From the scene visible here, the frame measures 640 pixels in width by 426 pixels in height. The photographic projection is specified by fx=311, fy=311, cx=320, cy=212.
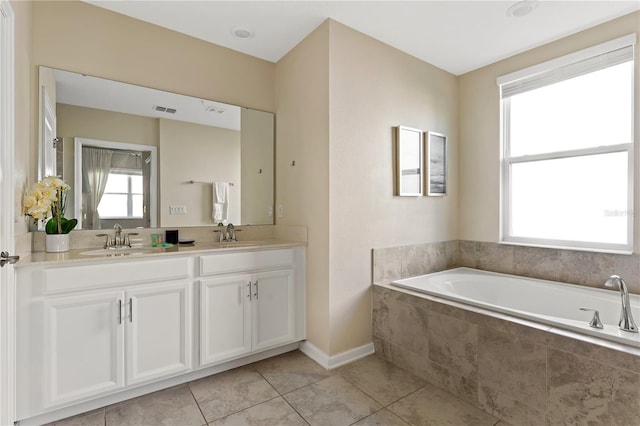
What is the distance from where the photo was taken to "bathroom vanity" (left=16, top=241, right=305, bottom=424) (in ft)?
5.11

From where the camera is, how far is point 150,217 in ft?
7.60

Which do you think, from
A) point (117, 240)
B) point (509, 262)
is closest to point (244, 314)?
point (117, 240)

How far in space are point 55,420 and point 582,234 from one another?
12.1 feet

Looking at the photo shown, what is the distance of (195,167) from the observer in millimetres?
2498

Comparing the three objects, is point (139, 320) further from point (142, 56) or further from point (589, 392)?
point (589, 392)

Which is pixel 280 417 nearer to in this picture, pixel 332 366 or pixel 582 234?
pixel 332 366

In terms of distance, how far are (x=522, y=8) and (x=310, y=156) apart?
5.80 ft

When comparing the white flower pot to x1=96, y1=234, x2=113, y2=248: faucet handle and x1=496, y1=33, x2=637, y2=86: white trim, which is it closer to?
x1=96, y1=234, x2=113, y2=248: faucet handle

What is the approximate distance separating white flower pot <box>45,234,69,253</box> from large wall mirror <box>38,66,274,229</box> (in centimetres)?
20

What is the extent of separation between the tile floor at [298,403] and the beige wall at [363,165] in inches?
12.6

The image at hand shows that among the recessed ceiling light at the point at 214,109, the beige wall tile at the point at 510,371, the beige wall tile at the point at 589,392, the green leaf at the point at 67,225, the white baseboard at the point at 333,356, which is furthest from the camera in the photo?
the recessed ceiling light at the point at 214,109

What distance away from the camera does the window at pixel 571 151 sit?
88.6 inches

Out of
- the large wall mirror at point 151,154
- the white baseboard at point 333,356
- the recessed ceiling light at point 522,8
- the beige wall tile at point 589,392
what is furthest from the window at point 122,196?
the recessed ceiling light at point 522,8

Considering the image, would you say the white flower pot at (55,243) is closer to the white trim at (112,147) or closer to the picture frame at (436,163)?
the white trim at (112,147)
